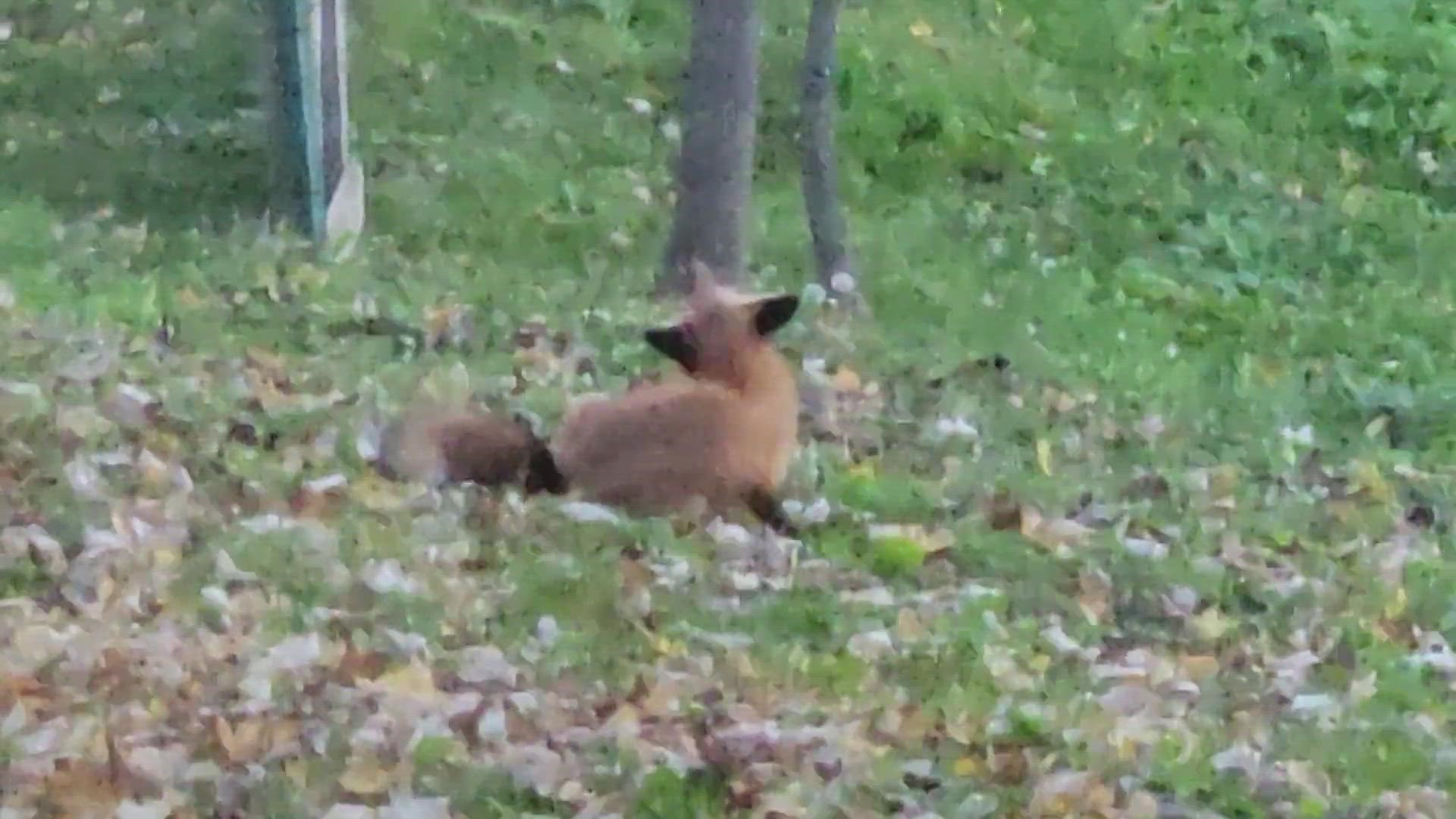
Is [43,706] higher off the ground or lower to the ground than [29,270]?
higher

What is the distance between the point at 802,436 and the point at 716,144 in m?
2.41

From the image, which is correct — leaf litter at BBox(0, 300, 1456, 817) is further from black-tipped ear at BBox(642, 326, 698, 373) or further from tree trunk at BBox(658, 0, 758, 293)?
tree trunk at BBox(658, 0, 758, 293)

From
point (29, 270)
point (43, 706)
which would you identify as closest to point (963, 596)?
point (43, 706)

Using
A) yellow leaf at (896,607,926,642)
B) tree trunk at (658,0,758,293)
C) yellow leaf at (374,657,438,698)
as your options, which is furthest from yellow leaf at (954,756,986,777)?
tree trunk at (658,0,758,293)

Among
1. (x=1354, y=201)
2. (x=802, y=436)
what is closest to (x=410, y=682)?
(x=802, y=436)

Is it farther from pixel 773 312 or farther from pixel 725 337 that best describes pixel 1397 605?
pixel 725 337

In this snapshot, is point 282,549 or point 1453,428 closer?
point 282,549

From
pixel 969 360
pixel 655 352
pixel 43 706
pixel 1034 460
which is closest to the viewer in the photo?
pixel 43 706

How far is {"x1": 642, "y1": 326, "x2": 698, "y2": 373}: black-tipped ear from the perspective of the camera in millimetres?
5973

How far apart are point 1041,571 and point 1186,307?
15.6 feet

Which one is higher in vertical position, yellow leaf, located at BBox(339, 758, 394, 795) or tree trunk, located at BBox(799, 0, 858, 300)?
yellow leaf, located at BBox(339, 758, 394, 795)

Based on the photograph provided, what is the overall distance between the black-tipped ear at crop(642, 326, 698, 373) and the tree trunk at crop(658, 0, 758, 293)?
3065 mm

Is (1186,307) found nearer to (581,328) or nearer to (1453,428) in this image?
(1453,428)

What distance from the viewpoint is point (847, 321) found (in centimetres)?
912
